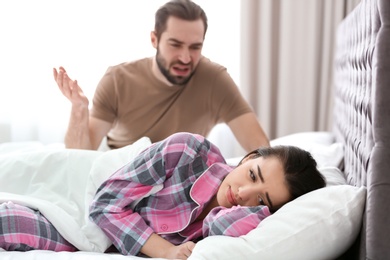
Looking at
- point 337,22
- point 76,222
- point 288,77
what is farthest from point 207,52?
point 76,222

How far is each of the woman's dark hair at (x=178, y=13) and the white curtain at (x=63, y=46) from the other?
0.84 meters

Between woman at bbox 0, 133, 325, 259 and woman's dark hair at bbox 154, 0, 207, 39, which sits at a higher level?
woman's dark hair at bbox 154, 0, 207, 39

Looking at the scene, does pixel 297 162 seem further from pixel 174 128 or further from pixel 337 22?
pixel 337 22

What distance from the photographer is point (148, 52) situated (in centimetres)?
320

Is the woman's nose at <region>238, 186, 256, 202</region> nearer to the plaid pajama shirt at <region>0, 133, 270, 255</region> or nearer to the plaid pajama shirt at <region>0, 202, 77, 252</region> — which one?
the plaid pajama shirt at <region>0, 133, 270, 255</region>

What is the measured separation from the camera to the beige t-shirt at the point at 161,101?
2400 mm

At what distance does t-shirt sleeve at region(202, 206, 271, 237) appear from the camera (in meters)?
1.28

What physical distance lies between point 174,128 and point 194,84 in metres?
0.22

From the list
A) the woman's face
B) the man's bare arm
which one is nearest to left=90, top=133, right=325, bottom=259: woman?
the woman's face

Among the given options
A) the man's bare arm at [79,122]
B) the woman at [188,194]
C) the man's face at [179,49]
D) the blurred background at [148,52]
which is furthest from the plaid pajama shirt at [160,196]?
the blurred background at [148,52]

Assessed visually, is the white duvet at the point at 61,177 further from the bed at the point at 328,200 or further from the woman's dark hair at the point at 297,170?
the woman's dark hair at the point at 297,170

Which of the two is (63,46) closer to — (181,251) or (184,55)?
(184,55)

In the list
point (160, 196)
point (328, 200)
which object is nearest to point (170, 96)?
point (160, 196)

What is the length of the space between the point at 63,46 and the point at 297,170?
2245 mm
